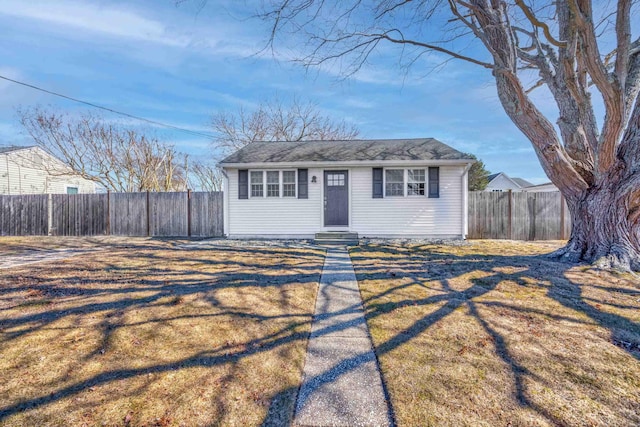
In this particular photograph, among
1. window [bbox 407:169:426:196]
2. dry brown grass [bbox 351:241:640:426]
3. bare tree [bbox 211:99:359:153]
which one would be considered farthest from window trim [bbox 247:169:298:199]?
bare tree [bbox 211:99:359:153]

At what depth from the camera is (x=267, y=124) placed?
2328 cm

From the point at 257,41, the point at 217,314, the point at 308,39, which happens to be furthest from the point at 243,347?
the point at 308,39

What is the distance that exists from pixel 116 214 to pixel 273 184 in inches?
289

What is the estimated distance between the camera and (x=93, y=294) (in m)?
4.14

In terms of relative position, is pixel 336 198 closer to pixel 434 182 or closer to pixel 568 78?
pixel 434 182

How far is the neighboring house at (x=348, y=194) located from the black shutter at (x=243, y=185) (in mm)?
37

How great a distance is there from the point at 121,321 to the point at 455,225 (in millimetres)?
9942

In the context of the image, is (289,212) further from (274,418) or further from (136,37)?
(274,418)

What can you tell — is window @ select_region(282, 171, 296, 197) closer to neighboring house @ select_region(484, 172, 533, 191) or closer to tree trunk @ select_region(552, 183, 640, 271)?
tree trunk @ select_region(552, 183, 640, 271)

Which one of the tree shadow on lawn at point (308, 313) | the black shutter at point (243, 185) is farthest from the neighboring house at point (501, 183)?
the black shutter at point (243, 185)

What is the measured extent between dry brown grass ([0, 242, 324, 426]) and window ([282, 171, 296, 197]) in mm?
5500

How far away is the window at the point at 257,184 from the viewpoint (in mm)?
10492

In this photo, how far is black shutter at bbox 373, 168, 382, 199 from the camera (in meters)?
10.2

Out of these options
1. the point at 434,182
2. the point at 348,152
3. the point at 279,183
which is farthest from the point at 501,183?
the point at 279,183
